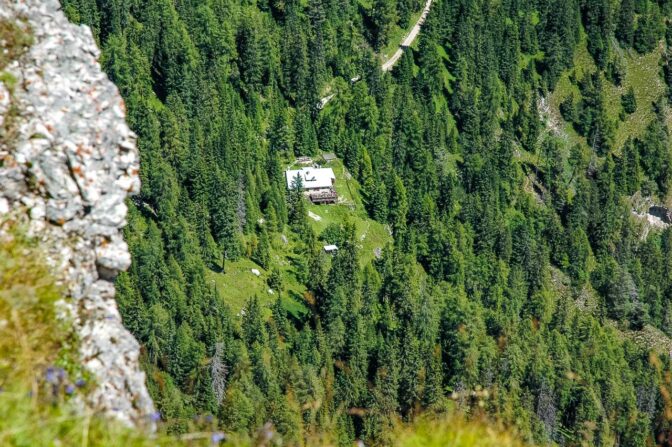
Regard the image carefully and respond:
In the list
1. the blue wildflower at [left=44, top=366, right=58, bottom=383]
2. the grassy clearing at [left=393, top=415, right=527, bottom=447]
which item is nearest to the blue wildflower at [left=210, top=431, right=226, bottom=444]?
the blue wildflower at [left=44, top=366, right=58, bottom=383]

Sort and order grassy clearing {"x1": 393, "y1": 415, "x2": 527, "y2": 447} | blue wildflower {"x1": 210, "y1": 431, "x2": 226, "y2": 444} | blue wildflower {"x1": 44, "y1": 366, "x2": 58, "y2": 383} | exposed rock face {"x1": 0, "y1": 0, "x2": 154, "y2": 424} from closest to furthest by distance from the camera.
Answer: blue wildflower {"x1": 210, "y1": 431, "x2": 226, "y2": 444}, blue wildflower {"x1": 44, "y1": 366, "x2": 58, "y2": 383}, grassy clearing {"x1": 393, "y1": 415, "x2": 527, "y2": 447}, exposed rock face {"x1": 0, "y1": 0, "x2": 154, "y2": 424}

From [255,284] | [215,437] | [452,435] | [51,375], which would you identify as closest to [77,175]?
[51,375]

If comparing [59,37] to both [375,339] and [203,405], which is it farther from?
[375,339]

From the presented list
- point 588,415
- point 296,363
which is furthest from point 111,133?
point 588,415

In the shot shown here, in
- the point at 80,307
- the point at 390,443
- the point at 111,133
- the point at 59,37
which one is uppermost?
the point at 59,37

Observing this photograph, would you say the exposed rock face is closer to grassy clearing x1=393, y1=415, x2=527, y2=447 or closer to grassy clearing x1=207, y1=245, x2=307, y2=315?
grassy clearing x1=393, y1=415, x2=527, y2=447

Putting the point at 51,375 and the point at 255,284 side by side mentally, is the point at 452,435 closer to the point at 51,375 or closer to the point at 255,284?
the point at 51,375

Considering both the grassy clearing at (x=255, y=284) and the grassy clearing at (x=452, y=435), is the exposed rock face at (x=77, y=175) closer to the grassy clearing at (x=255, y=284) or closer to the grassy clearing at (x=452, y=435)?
the grassy clearing at (x=452, y=435)

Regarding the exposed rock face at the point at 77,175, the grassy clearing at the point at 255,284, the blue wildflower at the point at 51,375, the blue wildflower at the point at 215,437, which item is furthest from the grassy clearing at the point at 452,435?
the grassy clearing at the point at 255,284
